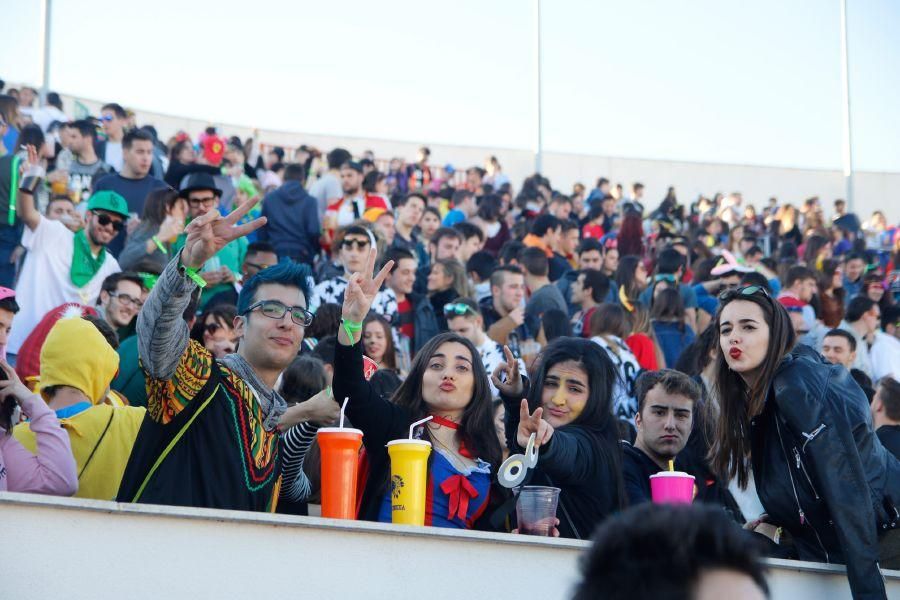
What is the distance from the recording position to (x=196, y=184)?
9453mm

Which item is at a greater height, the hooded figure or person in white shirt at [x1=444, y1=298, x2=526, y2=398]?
person in white shirt at [x1=444, y1=298, x2=526, y2=398]

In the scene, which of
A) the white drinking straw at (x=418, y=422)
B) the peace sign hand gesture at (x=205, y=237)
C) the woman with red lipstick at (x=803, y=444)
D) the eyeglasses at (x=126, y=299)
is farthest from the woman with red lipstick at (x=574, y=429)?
the eyeglasses at (x=126, y=299)

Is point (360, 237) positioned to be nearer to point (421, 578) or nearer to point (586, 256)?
point (586, 256)

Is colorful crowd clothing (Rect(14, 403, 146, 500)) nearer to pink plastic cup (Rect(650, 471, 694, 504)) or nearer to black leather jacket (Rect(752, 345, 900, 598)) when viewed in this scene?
pink plastic cup (Rect(650, 471, 694, 504))

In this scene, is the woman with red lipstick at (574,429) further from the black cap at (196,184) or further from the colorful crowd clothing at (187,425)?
the black cap at (196,184)

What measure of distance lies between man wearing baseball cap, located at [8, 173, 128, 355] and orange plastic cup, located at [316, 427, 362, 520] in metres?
4.83

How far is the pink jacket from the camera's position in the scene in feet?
13.9

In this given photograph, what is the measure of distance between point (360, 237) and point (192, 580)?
573 centimetres

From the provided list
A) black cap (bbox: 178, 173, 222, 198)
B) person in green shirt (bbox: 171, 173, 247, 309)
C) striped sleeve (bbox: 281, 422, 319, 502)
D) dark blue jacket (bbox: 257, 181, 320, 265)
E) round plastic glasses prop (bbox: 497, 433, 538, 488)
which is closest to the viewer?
round plastic glasses prop (bbox: 497, 433, 538, 488)

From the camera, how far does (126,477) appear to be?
410 centimetres

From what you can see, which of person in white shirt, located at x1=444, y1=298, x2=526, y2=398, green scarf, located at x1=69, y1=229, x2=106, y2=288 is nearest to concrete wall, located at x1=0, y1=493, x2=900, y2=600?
person in white shirt, located at x1=444, y1=298, x2=526, y2=398

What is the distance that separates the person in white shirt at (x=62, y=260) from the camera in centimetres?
855

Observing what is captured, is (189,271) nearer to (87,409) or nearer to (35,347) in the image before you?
(87,409)

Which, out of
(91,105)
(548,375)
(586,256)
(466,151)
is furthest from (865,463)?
(466,151)
